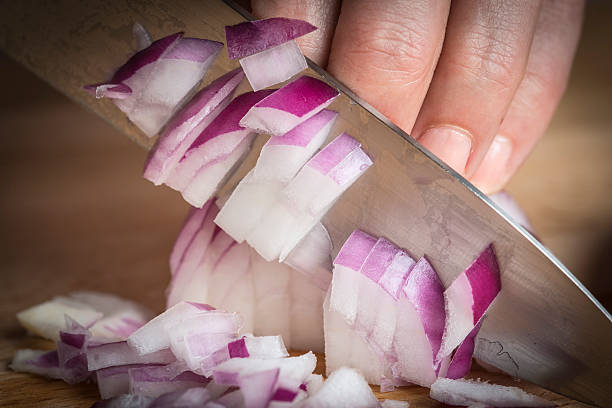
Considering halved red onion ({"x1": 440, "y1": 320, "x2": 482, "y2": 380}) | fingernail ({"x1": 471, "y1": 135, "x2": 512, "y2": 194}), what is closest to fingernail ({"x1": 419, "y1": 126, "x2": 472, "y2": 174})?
fingernail ({"x1": 471, "y1": 135, "x2": 512, "y2": 194})

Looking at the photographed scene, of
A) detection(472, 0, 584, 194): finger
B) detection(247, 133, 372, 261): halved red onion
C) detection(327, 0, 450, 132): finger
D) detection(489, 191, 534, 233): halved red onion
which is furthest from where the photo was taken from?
detection(472, 0, 584, 194): finger

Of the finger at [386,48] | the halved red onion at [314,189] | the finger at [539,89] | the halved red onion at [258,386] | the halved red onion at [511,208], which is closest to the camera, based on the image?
the halved red onion at [258,386]

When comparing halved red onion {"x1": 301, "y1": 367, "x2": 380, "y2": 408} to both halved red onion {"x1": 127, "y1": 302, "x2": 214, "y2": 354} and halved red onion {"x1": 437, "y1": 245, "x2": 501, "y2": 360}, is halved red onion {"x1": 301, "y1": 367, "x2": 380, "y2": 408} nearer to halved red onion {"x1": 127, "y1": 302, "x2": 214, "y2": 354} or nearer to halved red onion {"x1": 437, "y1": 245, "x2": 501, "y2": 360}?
halved red onion {"x1": 437, "y1": 245, "x2": 501, "y2": 360}

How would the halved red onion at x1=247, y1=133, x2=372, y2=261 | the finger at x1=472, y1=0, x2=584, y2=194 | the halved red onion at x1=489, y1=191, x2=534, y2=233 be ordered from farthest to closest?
1. the finger at x1=472, y1=0, x2=584, y2=194
2. the halved red onion at x1=489, y1=191, x2=534, y2=233
3. the halved red onion at x1=247, y1=133, x2=372, y2=261

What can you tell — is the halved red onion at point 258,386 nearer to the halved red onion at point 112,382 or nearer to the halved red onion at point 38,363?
the halved red onion at point 112,382

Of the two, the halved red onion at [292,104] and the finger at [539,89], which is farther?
the finger at [539,89]

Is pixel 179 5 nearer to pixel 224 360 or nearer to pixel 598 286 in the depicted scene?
pixel 224 360

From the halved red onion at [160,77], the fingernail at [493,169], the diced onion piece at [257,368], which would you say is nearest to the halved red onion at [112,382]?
the diced onion piece at [257,368]
